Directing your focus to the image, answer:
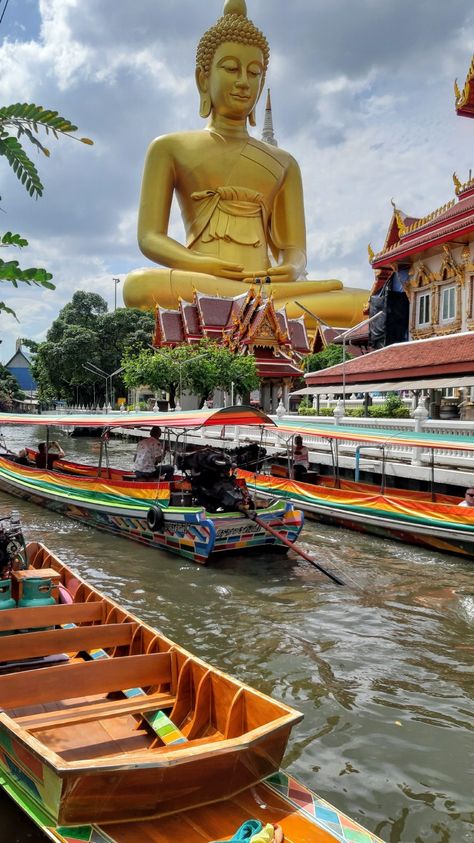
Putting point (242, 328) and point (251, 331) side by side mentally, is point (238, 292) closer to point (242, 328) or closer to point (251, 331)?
point (242, 328)

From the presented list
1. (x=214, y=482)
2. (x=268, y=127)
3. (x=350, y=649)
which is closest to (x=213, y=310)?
(x=214, y=482)

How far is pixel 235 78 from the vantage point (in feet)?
128

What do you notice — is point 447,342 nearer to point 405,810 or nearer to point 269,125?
point 405,810

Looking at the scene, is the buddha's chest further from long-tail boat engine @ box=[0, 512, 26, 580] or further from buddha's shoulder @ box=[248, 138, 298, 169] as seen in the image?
long-tail boat engine @ box=[0, 512, 26, 580]

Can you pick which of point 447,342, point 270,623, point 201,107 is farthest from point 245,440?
point 201,107

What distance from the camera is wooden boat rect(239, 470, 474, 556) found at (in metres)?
11.3

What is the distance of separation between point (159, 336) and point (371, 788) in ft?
121

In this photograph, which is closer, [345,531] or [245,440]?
[345,531]

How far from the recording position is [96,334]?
162 feet

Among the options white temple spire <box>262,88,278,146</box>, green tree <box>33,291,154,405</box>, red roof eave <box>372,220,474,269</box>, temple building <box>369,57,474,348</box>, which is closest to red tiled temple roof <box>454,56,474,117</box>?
temple building <box>369,57,474,348</box>

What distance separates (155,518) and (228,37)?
118 feet

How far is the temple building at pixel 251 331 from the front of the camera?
37.4 metres

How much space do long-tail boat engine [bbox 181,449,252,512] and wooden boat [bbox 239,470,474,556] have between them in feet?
2.52

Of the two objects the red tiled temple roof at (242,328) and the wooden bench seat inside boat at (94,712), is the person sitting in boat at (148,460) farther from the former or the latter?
the red tiled temple roof at (242,328)
